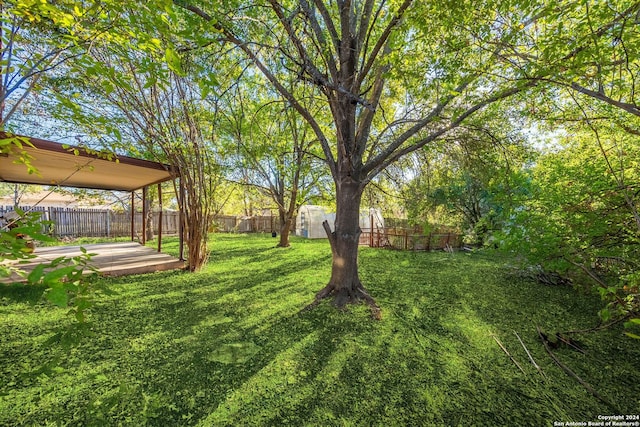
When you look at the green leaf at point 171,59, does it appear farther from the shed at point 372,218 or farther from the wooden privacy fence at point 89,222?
the wooden privacy fence at point 89,222

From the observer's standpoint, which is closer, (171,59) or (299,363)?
(171,59)

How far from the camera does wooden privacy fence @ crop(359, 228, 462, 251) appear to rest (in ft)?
36.4

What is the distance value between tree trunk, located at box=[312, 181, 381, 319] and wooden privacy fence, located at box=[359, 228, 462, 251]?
7.15 m

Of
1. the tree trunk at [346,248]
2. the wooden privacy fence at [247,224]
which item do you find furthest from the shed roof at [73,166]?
the wooden privacy fence at [247,224]

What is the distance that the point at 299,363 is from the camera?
273 cm

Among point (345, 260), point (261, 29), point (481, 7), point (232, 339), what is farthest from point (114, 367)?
point (481, 7)

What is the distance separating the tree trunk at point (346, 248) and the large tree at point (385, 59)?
0.02 metres

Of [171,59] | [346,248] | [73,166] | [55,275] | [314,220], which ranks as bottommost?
[346,248]

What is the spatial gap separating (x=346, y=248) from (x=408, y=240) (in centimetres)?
769

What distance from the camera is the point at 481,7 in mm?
2982

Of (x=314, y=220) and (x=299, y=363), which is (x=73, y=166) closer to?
(x=299, y=363)

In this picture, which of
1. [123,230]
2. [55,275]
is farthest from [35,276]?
[123,230]

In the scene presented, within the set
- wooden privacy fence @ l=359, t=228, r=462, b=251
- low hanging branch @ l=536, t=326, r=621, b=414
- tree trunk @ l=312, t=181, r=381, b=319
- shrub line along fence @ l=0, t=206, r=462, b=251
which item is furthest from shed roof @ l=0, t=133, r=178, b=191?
wooden privacy fence @ l=359, t=228, r=462, b=251

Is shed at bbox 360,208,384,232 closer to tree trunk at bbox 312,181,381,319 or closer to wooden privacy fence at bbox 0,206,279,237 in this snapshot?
tree trunk at bbox 312,181,381,319
